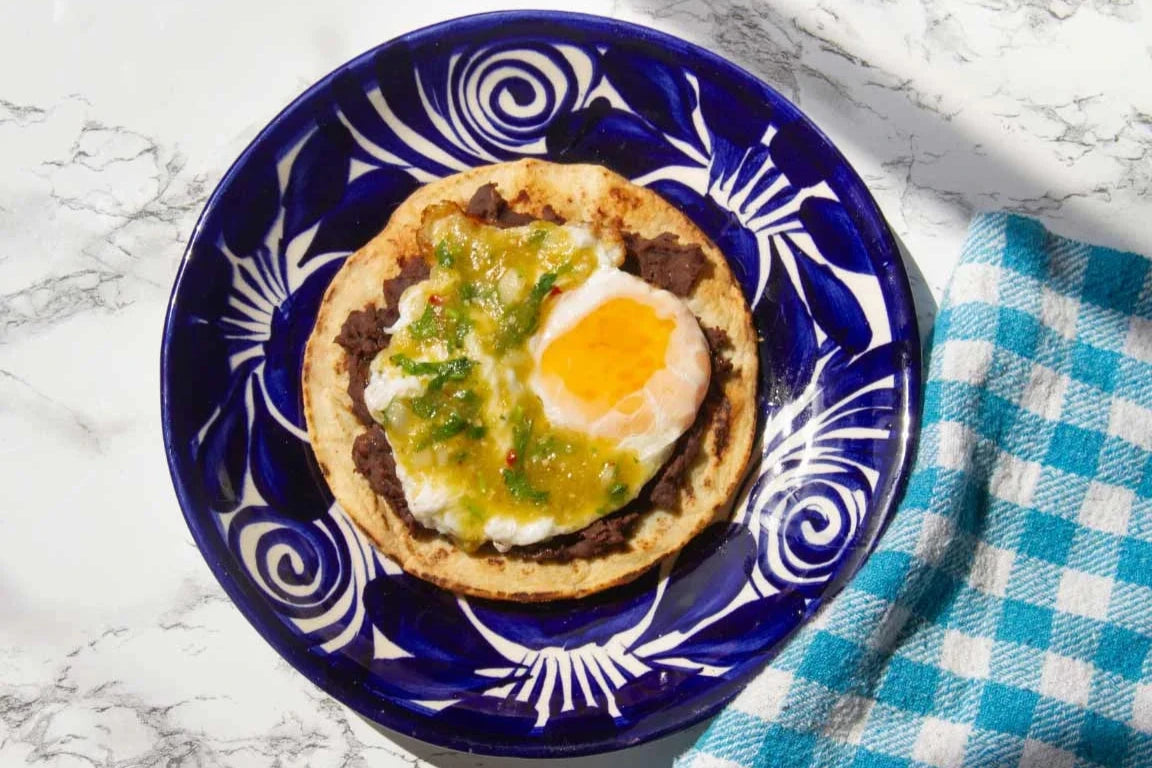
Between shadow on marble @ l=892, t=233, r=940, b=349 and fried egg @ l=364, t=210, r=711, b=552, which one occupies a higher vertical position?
shadow on marble @ l=892, t=233, r=940, b=349

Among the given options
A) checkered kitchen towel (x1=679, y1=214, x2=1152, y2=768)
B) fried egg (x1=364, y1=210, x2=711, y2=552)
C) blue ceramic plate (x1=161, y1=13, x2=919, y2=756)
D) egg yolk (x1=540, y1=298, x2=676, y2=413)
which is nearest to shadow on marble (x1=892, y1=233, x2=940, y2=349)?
checkered kitchen towel (x1=679, y1=214, x2=1152, y2=768)

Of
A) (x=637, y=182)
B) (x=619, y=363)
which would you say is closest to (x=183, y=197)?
(x=637, y=182)

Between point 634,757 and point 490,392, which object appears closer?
point 490,392

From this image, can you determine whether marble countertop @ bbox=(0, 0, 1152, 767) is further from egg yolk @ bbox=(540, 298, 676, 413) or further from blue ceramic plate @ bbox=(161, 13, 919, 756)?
egg yolk @ bbox=(540, 298, 676, 413)

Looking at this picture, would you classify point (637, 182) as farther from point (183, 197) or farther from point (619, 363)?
point (183, 197)

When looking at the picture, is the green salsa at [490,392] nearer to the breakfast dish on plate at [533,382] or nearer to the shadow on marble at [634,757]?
the breakfast dish on plate at [533,382]

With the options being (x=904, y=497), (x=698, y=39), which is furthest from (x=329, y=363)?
(x=904, y=497)
